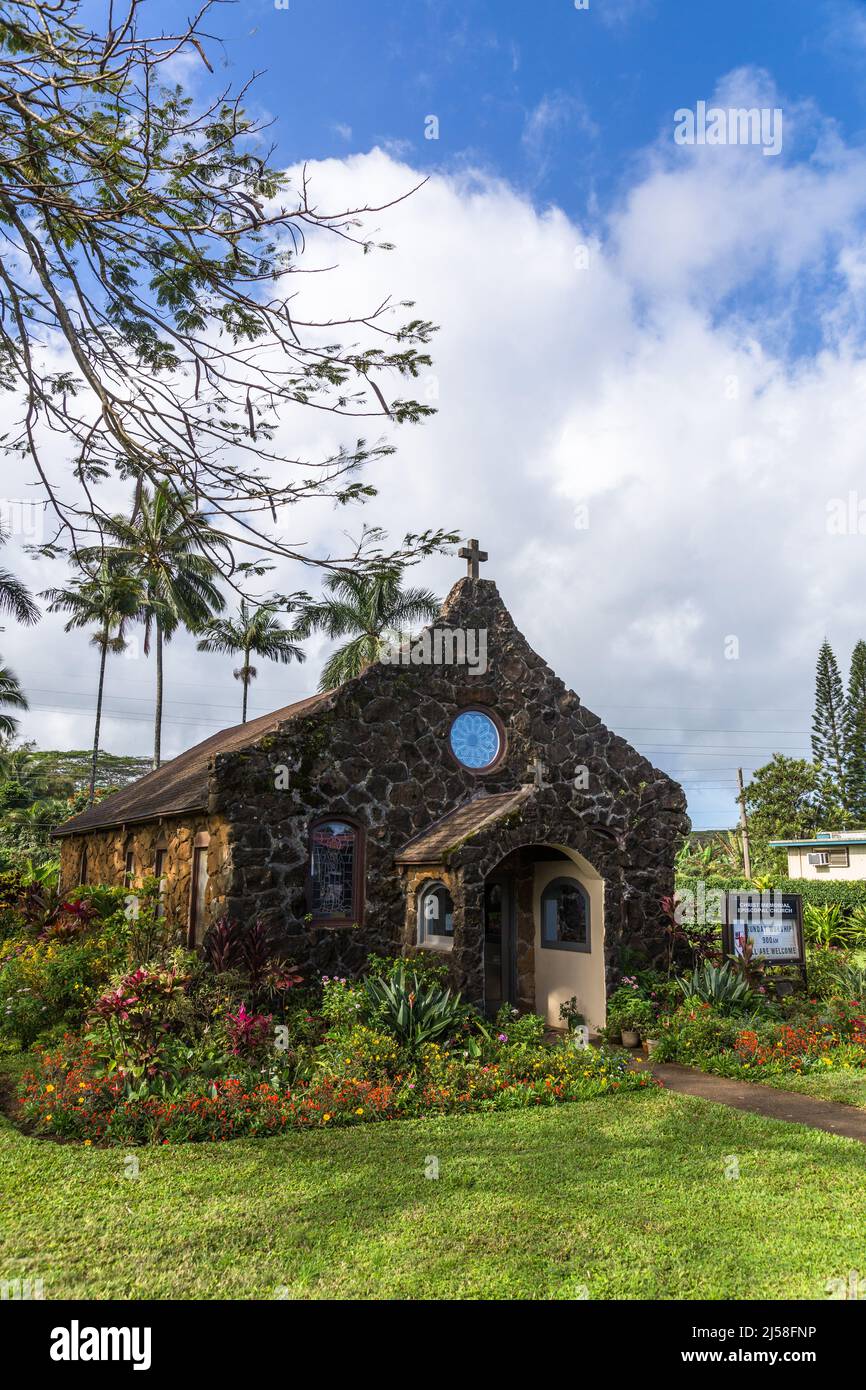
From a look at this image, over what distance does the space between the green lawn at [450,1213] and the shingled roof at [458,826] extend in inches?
171

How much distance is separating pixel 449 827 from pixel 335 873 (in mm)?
1870

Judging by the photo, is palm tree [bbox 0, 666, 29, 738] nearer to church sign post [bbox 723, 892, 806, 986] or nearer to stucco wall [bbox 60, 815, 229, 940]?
stucco wall [bbox 60, 815, 229, 940]

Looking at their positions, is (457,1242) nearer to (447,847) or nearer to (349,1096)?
(349,1096)

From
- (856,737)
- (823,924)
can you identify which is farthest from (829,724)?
(823,924)

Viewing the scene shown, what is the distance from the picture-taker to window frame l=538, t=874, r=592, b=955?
13.5 m

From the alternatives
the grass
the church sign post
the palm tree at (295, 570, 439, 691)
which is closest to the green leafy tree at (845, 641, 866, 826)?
the palm tree at (295, 570, 439, 691)

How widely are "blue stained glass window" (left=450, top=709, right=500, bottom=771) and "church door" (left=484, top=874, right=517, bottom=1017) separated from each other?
2018 millimetres

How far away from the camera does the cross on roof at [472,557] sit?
15.4 m

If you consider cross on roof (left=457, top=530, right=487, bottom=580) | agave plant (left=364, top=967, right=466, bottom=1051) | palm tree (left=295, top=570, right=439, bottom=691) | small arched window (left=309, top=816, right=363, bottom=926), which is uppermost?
palm tree (left=295, top=570, right=439, bottom=691)

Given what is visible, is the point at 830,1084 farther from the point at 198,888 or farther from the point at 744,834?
the point at 744,834

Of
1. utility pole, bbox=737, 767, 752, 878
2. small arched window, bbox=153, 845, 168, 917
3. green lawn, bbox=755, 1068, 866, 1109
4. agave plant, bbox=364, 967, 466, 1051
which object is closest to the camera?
green lawn, bbox=755, 1068, 866, 1109

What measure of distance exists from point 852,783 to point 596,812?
4175 cm
